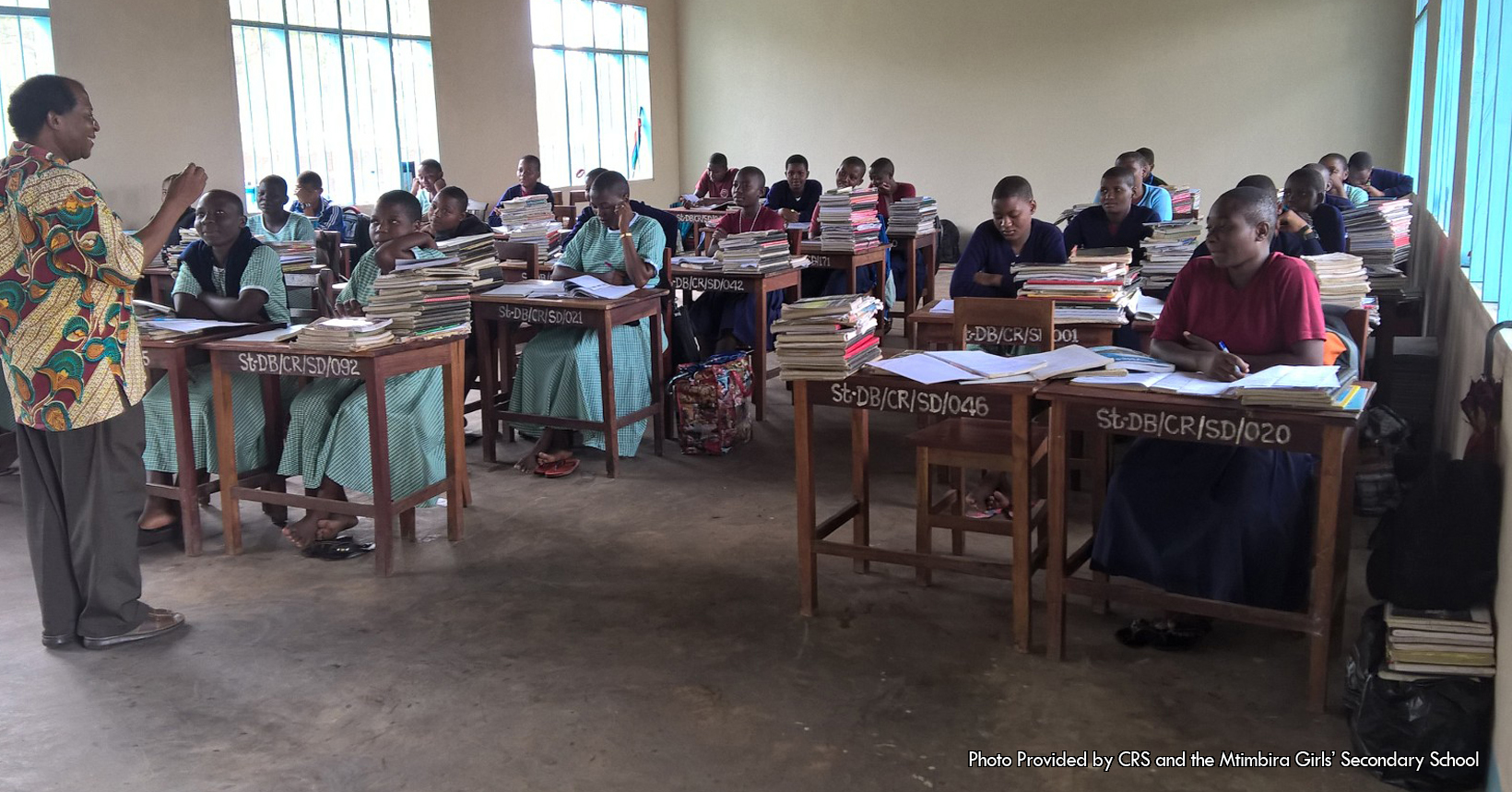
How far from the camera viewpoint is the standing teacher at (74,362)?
303 cm

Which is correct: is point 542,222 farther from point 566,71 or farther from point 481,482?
point 566,71

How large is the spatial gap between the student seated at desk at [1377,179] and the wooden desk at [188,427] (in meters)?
7.40

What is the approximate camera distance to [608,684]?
3.02 meters

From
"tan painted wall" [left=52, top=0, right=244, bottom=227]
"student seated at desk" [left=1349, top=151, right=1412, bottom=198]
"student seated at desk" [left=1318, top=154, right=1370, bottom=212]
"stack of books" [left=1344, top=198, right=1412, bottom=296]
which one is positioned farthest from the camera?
"tan painted wall" [left=52, top=0, right=244, bottom=227]

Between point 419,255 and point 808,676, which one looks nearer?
point 808,676

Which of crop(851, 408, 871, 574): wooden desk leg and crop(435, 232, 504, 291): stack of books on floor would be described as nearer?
crop(851, 408, 871, 574): wooden desk leg

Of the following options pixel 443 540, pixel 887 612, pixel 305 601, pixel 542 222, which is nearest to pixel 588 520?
pixel 443 540

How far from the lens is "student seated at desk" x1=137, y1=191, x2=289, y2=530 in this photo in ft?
13.8

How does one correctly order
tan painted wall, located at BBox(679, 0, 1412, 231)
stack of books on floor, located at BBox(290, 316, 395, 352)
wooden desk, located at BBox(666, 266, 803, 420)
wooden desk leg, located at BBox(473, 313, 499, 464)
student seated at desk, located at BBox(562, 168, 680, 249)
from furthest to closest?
tan painted wall, located at BBox(679, 0, 1412, 231) < wooden desk, located at BBox(666, 266, 803, 420) < student seated at desk, located at BBox(562, 168, 680, 249) < wooden desk leg, located at BBox(473, 313, 499, 464) < stack of books on floor, located at BBox(290, 316, 395, 352)

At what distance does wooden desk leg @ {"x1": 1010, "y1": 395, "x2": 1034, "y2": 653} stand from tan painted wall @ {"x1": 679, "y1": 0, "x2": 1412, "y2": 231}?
940 cm

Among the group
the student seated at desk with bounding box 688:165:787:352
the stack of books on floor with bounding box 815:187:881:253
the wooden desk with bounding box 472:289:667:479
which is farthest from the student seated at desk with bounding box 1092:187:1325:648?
the stack of books on floor with bounding box 815:187:881:253

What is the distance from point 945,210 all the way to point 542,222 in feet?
23.5

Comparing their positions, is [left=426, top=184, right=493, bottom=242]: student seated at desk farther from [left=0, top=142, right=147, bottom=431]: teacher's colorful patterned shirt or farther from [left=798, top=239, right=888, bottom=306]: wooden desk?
[left=0, top=142, right=147, bottom=431]: teacher's colorful patterned shirt

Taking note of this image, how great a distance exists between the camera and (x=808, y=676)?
9.99 ft
